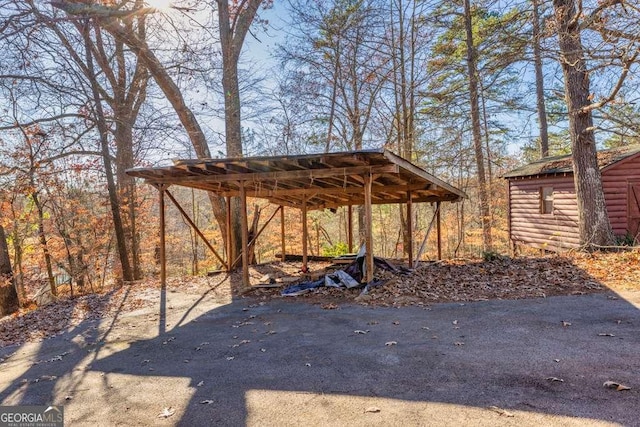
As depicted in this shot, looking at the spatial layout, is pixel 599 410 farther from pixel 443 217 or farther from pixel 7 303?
pixel 443 217

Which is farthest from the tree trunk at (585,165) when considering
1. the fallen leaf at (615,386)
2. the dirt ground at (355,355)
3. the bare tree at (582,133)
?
the fallen leaf at (615,386)

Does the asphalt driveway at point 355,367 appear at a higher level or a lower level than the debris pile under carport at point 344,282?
lower

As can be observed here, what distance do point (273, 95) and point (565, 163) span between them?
415 inches

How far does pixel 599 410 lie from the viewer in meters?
2.50

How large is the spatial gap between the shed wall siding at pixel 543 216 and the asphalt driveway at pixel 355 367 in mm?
6562

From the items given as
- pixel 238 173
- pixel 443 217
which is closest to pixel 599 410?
pixel 238 173

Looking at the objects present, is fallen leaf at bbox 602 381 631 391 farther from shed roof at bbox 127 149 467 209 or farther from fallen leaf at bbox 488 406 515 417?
shed roof at bbox 127 149 467 209

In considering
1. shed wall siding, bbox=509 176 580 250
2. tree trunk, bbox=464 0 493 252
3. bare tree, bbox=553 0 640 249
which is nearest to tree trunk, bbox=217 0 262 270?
tree trunk, bbox=464 0 493 252

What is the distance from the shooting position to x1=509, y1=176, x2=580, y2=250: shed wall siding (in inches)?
440

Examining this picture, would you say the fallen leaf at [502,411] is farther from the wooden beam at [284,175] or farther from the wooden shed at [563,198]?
the wooden shed at [563,198]

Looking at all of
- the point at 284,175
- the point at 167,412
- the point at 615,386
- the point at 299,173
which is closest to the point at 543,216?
the point at 299,173

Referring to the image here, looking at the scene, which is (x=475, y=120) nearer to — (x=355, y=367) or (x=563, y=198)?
(x=563, y=198)

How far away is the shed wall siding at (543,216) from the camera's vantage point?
1117 cm

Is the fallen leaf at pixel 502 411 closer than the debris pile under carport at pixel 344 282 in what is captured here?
Yes
